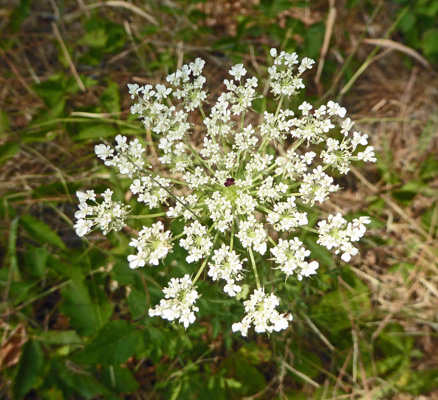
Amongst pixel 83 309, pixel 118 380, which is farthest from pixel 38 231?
pixel 118 380

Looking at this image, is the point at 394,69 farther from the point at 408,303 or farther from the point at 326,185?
the point at 326,185

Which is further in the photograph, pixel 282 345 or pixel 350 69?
pixel 350 69

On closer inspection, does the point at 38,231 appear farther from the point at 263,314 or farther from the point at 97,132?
the point at 263,314

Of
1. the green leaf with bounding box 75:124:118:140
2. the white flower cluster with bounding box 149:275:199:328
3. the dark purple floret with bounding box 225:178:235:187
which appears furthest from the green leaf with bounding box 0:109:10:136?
the white flower cluster with bounding box 149:275:199:328

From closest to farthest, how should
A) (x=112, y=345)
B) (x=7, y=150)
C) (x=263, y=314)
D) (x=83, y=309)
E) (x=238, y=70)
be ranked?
(x=263, y=314) < (x=238, y=70) < (x=112, y=345) < (x=83, y=309) < (x=7, y=150)

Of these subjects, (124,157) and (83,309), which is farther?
(83,309)

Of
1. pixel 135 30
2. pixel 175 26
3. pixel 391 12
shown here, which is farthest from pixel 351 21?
pixel 135 30
